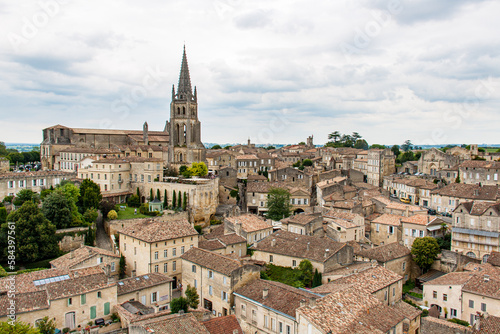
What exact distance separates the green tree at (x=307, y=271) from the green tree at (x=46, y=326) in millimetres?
19819

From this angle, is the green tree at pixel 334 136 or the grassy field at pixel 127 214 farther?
the green tree at pixel 334 136

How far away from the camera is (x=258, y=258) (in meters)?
38.5

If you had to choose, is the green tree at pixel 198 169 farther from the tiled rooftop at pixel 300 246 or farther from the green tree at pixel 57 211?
the tiled rooftop at pixel 300 246

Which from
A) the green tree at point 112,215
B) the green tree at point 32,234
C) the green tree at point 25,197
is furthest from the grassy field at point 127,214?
the green tree at point 32,234

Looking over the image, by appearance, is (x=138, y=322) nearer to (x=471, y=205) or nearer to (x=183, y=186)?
(x=183, y=186)

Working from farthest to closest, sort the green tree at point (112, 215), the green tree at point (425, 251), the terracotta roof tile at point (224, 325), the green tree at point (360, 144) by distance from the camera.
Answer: the green tree at point (360, 144), the green tree at point (112, 215), the green tree at point (425, 251), the terracotta roof tile at point (224, 325)

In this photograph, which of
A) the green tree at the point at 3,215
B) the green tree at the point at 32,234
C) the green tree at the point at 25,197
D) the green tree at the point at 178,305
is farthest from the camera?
the green tree at the point at 25,197

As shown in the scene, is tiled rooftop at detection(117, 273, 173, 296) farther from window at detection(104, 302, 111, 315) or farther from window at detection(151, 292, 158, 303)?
window at detection(104, 302, 111, 315)

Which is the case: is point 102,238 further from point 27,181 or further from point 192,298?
point 192,298

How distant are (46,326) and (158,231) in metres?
14.1

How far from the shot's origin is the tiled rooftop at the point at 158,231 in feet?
119

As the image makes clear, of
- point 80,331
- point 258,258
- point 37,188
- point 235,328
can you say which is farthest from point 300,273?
point 37,188

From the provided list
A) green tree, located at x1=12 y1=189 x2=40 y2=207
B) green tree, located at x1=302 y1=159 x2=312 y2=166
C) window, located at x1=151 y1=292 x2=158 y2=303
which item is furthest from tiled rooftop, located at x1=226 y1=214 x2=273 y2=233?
green tree, located at x1=302 y1=159 x2=312 y2=166

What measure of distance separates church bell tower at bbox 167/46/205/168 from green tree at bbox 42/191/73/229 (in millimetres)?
30433
